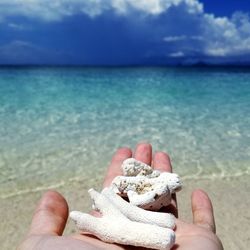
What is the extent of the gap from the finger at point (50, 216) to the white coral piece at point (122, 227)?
0.13 meters

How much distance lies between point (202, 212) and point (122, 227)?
2.12ft

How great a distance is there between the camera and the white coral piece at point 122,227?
2207mm

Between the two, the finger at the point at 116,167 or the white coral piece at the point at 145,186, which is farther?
the finger at the point at 116,167

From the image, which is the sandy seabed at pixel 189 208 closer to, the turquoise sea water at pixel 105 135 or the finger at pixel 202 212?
the turquoise sea water at pixel 105 135

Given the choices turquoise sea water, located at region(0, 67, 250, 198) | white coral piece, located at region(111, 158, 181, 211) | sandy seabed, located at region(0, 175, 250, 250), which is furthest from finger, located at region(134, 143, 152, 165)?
turquoise sea water, located at region(0, 67, 250, 198)

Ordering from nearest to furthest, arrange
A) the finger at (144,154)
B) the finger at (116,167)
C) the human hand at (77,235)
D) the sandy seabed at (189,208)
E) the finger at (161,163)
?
the human hand at (77,235) < the finger at (116,167) < the finger at (161,163) < the finger at (144,154) < the sandy seabed at (189,208)

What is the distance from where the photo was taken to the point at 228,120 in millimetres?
9805

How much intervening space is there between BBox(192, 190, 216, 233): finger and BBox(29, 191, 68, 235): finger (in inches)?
32.8

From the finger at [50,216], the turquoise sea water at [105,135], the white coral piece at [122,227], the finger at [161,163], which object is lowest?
the turquoise sea water at [105,135]

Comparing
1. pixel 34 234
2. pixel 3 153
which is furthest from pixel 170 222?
pixel 3 153

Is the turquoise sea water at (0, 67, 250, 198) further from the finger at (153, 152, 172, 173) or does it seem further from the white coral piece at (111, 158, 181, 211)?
the white coral piece at (111, 158, 181, 211)

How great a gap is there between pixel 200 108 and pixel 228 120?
7.45 feet

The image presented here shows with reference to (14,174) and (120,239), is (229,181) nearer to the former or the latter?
(14,174)

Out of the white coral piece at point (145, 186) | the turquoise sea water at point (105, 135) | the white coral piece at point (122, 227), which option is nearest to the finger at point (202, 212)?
the white coral piece at point (145, 186)
